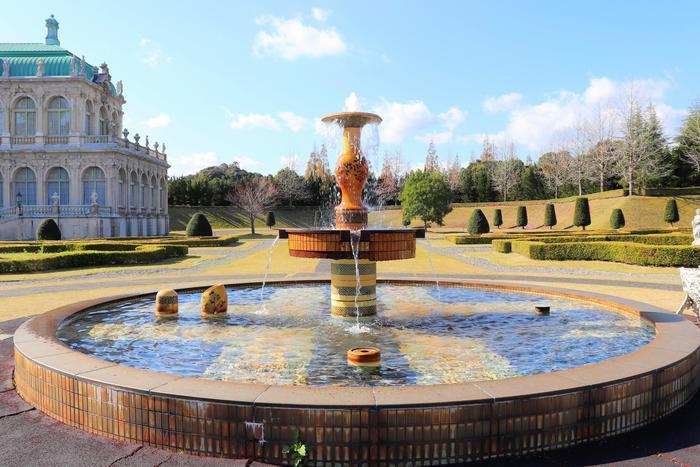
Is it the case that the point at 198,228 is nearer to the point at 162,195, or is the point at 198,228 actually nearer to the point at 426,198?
the point at 162,195

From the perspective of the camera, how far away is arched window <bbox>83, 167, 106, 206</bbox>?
46.8 metres

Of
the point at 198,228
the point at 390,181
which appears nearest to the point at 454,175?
the point at 390,181

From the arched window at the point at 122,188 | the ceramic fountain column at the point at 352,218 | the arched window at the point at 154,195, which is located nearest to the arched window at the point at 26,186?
the arched window at the point at 122,188

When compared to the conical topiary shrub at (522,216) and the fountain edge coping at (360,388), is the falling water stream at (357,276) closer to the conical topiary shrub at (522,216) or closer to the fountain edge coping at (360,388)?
the fountain edge coping at (360,388)

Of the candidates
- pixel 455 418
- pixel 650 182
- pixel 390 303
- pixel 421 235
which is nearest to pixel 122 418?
pixel 455 418

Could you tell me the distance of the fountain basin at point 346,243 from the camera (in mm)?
9445

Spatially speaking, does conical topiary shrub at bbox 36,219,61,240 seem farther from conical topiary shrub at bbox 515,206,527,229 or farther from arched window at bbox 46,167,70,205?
conical topiary shrub at bbox 515,206,527,229

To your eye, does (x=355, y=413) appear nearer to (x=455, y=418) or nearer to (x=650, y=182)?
(x=455, y=418)

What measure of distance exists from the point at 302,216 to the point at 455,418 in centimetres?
8039

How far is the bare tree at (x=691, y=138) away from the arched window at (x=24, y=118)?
6896 centimetres

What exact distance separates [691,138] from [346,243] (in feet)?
219

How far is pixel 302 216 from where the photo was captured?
84062 mm

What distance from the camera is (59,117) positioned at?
159 feet

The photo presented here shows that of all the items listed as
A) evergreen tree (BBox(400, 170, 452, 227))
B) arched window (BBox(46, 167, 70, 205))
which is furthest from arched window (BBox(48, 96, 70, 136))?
evergreen tree (BBox(400, 170, 452, 227))
